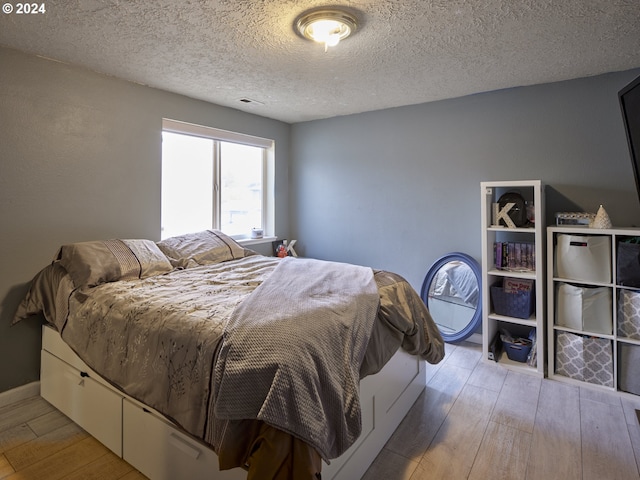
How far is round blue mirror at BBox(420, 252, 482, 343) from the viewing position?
3078 mm

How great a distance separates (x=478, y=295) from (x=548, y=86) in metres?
1.78

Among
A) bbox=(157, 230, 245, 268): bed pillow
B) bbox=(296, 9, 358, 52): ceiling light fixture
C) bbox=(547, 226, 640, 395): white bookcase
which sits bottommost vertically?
bbox=(547, 226, 640, 395): white bookcase

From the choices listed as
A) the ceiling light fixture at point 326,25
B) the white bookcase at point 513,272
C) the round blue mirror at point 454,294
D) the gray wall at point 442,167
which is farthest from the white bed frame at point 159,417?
the ceiling light fixture at point 326,25

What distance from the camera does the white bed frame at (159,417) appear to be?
1.41 meters

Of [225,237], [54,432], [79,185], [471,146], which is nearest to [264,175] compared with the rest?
[225,237]

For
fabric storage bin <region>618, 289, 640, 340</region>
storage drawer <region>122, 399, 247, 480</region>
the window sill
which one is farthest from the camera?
the window sill

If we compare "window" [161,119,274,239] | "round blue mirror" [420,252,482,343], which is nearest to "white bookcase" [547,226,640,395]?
"round blue mirror" [420,252,482,343]

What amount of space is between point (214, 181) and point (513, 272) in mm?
A: 2813

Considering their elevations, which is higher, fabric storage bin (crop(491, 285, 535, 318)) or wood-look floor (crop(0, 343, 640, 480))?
fabric storage bin (crop(491, 285, 535, 318))

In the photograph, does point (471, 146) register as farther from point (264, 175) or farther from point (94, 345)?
point (94, 345)

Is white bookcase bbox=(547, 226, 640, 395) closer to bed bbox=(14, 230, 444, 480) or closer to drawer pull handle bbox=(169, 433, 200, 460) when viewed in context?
bed bbox=(14, 230, 444, 480)

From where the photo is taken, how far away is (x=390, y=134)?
3.50m

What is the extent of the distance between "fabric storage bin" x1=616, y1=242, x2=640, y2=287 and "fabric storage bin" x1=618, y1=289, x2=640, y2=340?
3.6 inches

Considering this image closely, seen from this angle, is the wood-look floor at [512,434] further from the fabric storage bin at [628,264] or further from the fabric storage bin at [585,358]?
the fabric storage bin at [628,264]
